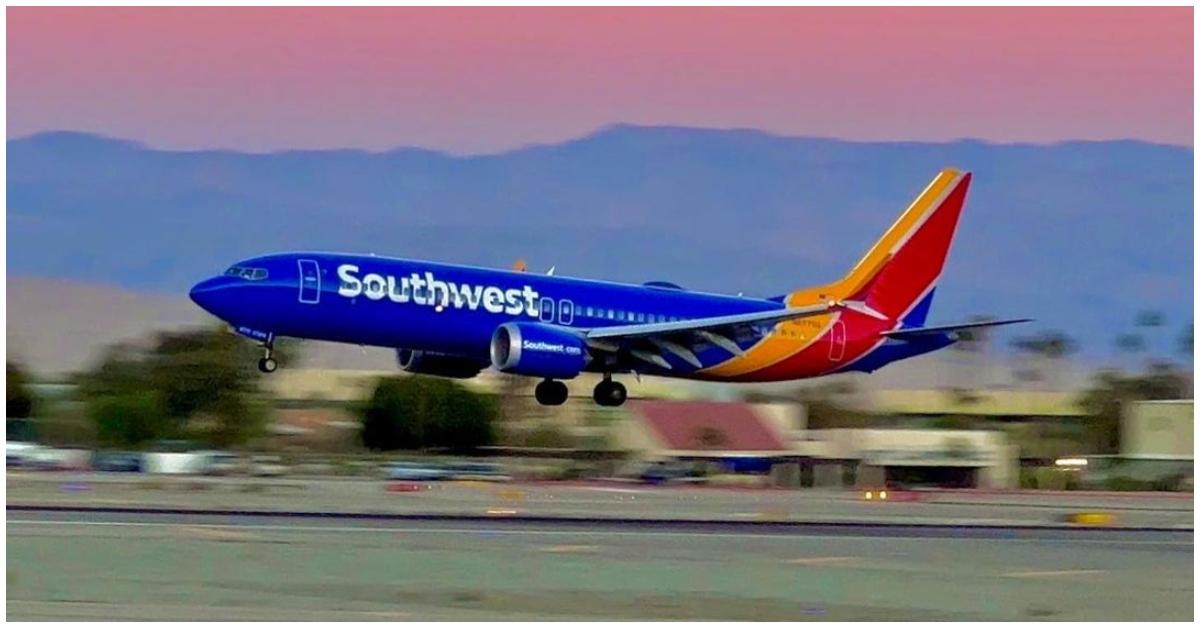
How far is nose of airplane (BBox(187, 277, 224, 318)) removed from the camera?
46531 mm

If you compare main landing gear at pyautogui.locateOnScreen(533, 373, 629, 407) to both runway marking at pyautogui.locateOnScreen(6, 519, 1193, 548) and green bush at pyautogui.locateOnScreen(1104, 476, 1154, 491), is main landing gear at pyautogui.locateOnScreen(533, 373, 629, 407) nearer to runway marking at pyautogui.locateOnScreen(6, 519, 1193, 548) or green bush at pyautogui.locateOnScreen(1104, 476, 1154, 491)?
runway marking at pyautogui.locateOnScreen(6, 519, 1193, 548)

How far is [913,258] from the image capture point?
57656 mm

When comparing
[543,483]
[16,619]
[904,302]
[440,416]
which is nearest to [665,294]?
[904,302]

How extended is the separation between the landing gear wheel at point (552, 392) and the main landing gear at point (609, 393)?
3.08ft

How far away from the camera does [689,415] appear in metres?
95.6

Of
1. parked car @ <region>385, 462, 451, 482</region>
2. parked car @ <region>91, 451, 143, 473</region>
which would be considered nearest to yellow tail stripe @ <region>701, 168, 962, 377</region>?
parked car @ <region>385, 462, 451, 482</region>

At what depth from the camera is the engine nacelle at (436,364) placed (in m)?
48.2

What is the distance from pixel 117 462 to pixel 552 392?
2116cm

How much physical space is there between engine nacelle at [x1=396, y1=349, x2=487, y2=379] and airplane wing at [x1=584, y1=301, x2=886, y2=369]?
265cm

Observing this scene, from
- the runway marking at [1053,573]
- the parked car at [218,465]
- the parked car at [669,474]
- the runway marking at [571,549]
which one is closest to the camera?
the runway marking at [1053,573]

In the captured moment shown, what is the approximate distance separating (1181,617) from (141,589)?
11077 mm

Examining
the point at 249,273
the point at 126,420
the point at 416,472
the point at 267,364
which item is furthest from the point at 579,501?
the point at 126,420

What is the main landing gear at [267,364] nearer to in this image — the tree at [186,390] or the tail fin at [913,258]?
the tail fin at [913,258]

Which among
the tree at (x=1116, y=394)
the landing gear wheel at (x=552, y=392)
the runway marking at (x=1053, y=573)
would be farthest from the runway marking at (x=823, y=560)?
the tree at (x=1116, y=394)
